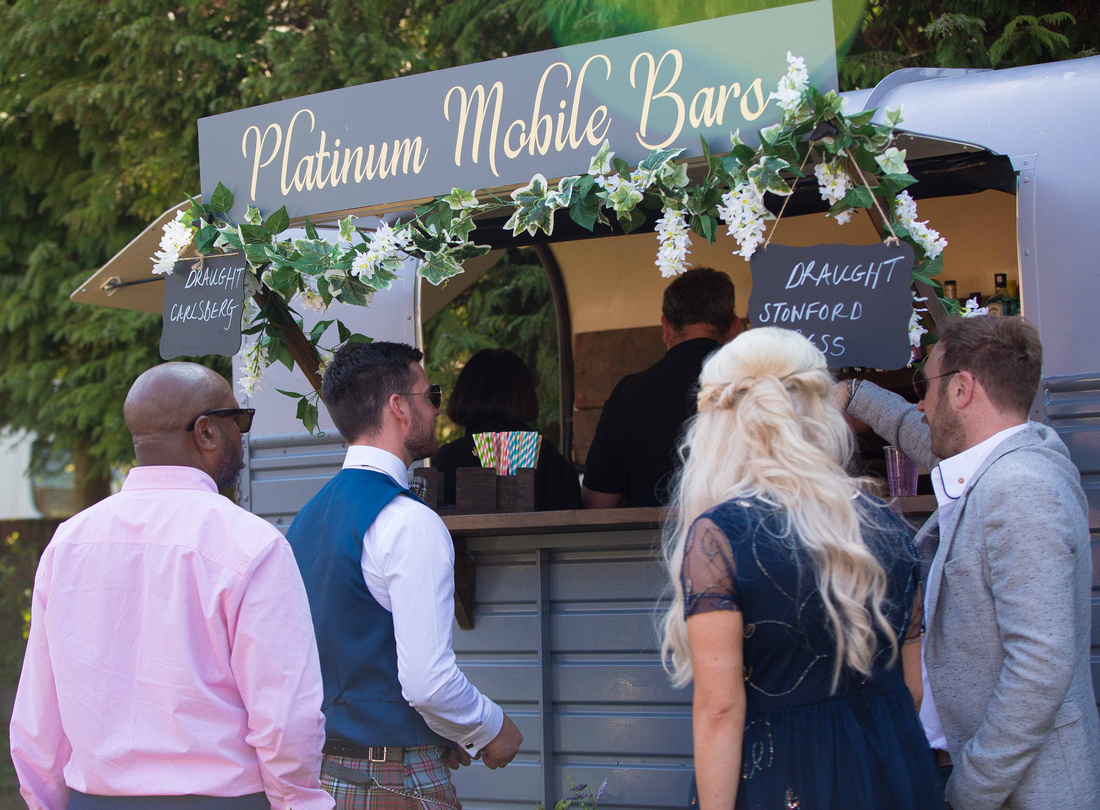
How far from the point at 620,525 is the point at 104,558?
71.5 inches

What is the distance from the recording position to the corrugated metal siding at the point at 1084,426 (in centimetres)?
296

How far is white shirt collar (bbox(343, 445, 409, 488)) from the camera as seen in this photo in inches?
101

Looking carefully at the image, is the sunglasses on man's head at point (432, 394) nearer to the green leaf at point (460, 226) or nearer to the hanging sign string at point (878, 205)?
the green leaf at point (460, 226)

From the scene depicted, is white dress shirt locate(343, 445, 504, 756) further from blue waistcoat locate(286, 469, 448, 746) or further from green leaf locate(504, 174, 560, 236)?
green leaf locate(504, 174, 560, 236)

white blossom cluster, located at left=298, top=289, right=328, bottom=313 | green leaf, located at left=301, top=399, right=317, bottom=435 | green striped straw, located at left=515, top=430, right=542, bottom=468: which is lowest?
green striped straw, located at left=515, top=430, right=542, bottom=468

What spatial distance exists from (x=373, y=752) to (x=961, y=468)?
1496 mm

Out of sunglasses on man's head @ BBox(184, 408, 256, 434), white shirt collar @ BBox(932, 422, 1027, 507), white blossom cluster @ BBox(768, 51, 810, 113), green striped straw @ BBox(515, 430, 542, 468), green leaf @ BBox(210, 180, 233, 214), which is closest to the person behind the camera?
sunglasses on man's head @ BBox(184, 408, 256, 434)

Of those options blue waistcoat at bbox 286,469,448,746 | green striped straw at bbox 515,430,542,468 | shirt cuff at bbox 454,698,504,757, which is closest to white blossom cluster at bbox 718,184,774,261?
blue waistcoat at bbox 286,469,448,746

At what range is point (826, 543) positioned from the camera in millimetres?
1771

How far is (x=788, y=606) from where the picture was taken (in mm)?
1775

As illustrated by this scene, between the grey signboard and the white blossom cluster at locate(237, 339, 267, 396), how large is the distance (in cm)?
45

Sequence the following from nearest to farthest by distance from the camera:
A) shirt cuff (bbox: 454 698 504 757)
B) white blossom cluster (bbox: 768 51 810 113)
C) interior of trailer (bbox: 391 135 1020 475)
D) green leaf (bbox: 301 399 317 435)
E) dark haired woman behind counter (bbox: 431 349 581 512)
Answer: shirt cuff (bbox: 454 698 504 757) → white blossom cluster (bbox: 768 51 810 113) → green leaf (bbox: 301 399 317 435) → dark haired woman behind counter (bbox: 431 349 581 512) → interior of trailer (bbox: 391 135 1020 475)

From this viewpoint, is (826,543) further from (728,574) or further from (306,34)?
(306,34)

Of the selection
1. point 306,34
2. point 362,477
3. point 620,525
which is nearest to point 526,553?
point 620,525
